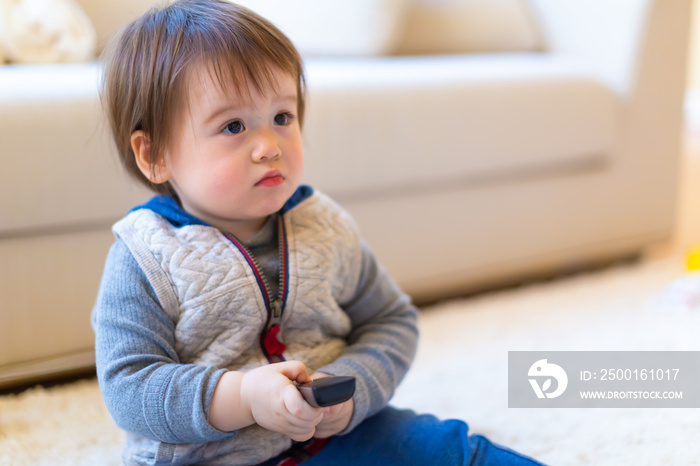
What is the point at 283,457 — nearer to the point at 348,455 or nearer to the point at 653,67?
the point at 348,455

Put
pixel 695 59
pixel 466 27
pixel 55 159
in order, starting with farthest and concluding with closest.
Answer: pixel 695 59 → pixel 466 27 → pixel 55 159

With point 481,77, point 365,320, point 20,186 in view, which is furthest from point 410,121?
point 20,186

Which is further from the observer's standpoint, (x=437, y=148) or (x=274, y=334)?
(x=437, y=148)

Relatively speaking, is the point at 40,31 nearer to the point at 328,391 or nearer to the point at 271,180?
the point at 271,180

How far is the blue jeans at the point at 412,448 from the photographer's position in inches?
26.9

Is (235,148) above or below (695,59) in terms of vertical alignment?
above

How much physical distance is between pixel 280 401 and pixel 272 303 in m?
0.13

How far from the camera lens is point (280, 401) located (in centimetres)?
57

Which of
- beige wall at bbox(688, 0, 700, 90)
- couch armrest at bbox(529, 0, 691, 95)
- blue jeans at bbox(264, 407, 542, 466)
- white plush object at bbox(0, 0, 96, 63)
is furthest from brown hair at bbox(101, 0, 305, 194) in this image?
beige wall at bbox(688, 0, 700, 90)

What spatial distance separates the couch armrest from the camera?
4.72 feet

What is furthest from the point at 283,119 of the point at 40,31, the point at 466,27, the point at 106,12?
the point at 466,27

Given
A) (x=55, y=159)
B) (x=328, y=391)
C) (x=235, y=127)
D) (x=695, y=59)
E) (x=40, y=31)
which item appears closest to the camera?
(x=328, y=391)

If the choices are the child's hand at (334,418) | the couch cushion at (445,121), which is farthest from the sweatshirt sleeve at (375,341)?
the couch cushion at (445,121)
